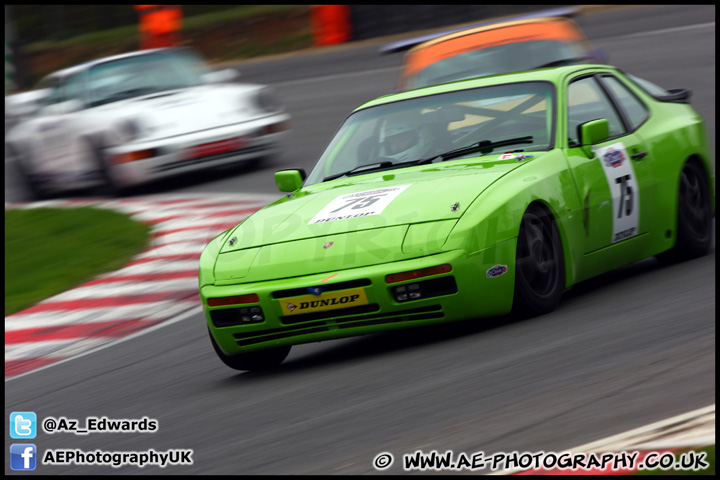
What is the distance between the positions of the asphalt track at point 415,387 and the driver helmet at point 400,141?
0.95 meters

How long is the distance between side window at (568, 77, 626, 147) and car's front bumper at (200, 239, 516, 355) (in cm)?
135

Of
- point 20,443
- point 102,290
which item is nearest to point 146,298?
point 102,290

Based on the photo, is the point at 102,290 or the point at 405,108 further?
the point at 102,290

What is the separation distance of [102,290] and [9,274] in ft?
5.44

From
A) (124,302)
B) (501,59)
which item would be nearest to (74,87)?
(501,59)

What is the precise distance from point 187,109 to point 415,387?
848 centimetres

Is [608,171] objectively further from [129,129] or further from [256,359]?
[129,129]

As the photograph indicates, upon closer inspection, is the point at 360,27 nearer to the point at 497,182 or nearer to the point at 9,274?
the point at 9,274

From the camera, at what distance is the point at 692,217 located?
269 inches

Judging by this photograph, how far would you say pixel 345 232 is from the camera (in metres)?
5.44

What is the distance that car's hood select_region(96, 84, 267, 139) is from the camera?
12.5 meters

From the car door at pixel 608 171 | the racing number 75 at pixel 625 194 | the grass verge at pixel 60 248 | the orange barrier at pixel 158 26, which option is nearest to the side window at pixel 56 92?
the grass verge at pixel 60 248

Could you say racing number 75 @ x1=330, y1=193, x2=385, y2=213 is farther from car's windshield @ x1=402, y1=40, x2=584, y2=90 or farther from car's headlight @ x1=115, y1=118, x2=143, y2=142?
car's headlight @ x1=115, y1=118, x2=143, y2=142

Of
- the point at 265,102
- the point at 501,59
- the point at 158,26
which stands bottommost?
the point at 158,26
